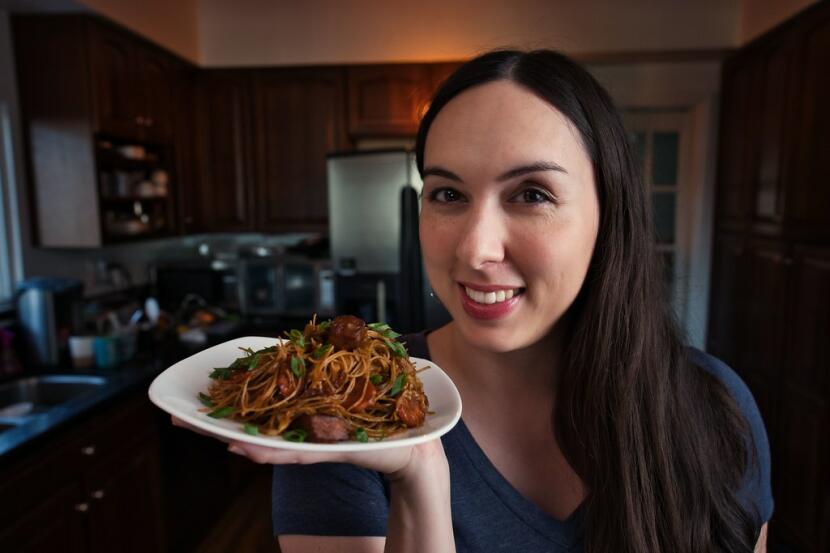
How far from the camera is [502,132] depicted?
0.82m

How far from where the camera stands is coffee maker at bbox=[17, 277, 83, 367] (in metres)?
2.51

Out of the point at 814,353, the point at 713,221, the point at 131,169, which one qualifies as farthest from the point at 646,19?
the point at 131,169

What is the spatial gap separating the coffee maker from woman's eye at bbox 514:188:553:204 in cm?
249

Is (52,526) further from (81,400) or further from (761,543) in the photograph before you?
(761,543)

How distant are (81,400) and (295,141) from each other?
2248mm

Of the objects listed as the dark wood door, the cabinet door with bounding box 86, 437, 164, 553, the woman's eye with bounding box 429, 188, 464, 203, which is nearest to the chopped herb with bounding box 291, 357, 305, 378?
the woman's eye with bounding box 429, 188, 464, 203

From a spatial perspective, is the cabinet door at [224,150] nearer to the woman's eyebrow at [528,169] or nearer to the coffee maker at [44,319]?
the coffee maker at [44,319]

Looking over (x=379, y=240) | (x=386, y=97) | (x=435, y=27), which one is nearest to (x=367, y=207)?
(x=379, y=240)

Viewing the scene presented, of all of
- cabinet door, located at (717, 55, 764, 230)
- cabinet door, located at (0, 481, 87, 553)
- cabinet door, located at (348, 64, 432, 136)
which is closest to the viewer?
cabinet door, located at (0, 481, 87, 553)

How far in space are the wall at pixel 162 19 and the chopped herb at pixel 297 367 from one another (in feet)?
8.88

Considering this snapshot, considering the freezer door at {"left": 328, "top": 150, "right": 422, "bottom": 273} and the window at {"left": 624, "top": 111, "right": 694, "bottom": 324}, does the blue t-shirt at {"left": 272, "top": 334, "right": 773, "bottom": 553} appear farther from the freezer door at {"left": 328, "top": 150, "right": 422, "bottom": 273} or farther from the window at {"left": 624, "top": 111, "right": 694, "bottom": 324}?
the window at {"left": 624, "top": 111, "right": 694, "bottom": 324}

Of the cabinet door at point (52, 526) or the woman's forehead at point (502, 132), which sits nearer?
the woman's forehead at point (502, 132)

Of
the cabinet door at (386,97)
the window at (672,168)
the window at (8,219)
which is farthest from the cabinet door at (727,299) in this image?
the window at (8,219)

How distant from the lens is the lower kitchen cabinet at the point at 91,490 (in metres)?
1.73
